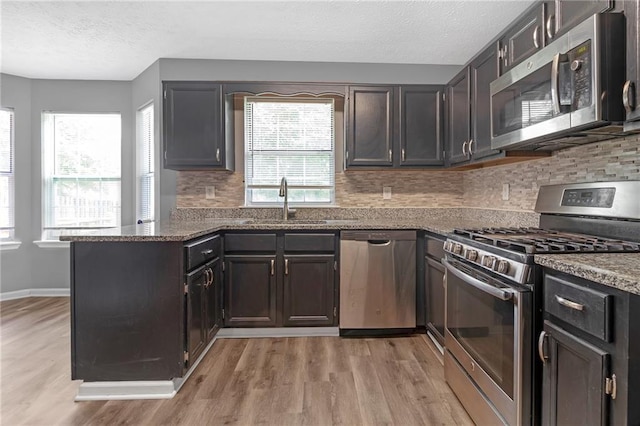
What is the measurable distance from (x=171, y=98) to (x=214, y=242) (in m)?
1.44

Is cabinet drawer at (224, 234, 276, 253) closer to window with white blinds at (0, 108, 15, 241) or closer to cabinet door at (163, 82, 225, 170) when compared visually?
cabinet door at (163, 82, 225, 170)

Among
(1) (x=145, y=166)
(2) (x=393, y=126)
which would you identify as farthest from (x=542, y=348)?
(1) (x=145, y=166)

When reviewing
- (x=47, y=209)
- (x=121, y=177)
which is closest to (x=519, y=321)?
(x=121, y=177)

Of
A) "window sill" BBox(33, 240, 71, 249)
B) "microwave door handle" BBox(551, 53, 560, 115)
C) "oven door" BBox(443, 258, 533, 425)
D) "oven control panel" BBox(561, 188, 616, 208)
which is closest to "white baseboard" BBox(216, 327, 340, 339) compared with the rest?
"oven door" BBox(443, 258, 533, 425)

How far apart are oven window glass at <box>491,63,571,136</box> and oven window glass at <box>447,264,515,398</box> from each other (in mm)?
891

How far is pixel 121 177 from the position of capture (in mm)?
3951

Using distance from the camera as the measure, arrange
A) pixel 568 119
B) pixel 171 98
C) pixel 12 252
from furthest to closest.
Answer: pixel 12 252 → pixel 171 98 → pixel 568 119

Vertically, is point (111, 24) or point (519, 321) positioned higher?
point (111, 24)

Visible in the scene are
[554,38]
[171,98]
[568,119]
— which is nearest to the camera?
[568,119]

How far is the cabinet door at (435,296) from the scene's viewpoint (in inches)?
97.9

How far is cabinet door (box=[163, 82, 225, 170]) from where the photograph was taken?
121 inches

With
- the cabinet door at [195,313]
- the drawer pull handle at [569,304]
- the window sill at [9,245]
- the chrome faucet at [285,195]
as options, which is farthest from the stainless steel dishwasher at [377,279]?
the window sill at [9,245]

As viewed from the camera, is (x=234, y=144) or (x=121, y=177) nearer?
(x=234, y=144)

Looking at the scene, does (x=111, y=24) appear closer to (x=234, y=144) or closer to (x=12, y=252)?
(x=234, y=144)
